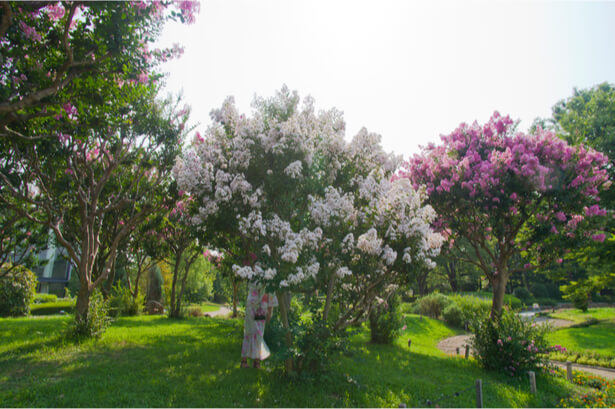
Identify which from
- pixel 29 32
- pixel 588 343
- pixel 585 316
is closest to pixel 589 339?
pixel 588 343

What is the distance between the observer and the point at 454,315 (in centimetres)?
2214

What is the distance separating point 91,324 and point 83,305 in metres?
0.63

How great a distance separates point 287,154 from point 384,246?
2758mm

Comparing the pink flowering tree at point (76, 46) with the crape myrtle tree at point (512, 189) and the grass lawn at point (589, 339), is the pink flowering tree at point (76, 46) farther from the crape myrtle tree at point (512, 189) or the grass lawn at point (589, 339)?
the grass lawn at point (589, 339)

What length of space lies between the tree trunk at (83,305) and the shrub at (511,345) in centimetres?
1203

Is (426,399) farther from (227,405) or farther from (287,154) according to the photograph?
(287,154)

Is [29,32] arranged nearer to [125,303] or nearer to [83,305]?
[83,305]

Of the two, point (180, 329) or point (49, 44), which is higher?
point (49, 44)

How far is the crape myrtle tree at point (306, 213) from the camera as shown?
645 cm

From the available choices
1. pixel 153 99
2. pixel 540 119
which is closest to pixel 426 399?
pixel 153 99

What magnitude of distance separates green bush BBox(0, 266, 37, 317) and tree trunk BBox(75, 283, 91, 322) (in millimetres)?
10912

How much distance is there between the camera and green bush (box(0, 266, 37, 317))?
58.6 feet

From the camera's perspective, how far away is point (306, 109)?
338 inches

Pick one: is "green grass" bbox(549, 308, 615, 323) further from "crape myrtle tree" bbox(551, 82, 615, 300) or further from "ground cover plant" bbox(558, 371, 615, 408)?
"ground cover plant" bbox(558, 371, 615, 408)
